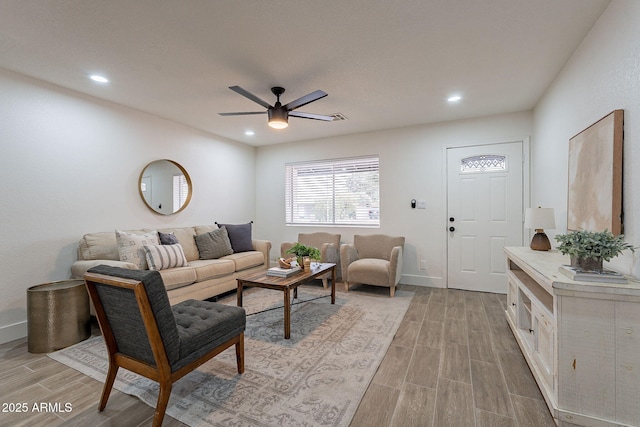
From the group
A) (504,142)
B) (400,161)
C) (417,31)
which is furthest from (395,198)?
(417,31)

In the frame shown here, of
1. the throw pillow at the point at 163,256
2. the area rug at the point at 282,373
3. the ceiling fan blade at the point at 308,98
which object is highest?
the ceiling fan blade at the point at 308,98

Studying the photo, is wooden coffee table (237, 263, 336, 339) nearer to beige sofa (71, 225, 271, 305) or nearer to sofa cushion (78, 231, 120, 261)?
beige sofa (71, 225, 271, 305)

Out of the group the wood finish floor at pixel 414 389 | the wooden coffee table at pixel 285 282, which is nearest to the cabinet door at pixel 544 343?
the wood finish floor at pixel 414 389

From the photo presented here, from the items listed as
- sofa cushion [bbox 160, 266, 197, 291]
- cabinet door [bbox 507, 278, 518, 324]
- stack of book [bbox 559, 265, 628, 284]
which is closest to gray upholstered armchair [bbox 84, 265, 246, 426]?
sofa cushion [bbox 160, 266, 197, 291]

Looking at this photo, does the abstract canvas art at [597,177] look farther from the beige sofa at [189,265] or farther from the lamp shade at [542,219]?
the beige sofa at [189,265]

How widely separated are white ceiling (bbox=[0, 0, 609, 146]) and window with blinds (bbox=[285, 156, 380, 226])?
1.66 meters

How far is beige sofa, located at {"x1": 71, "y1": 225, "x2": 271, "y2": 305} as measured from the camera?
306 cm

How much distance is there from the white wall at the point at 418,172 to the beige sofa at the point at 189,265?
6.05ft

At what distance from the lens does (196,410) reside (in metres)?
1.72

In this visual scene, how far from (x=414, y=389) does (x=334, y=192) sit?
3736mm

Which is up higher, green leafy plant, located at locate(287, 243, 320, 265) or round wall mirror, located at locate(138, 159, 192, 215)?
round wall mirror, located at locate(138, 159, 192, 215)

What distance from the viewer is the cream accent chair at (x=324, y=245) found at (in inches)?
182

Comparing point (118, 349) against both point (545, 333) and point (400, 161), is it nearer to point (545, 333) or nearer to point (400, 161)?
point (545, 333)

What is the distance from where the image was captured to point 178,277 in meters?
3.18
